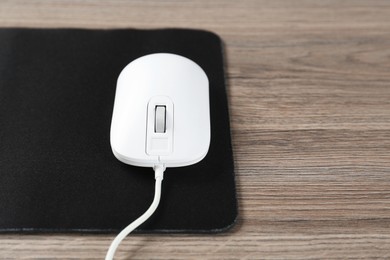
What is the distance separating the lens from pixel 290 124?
51 centimetres

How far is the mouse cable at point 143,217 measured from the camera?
1.27 feet

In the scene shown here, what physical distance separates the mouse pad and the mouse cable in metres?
0.02

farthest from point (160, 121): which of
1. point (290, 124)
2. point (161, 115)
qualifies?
point (290, 124)

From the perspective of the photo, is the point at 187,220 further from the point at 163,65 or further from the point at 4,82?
the point at 4,82

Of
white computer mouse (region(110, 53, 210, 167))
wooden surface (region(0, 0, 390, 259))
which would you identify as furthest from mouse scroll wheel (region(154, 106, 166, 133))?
wooden surface (region(0, 0, 390, 259))

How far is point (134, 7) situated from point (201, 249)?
0.42m

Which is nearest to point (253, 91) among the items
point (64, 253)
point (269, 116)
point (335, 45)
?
point (269, 116)

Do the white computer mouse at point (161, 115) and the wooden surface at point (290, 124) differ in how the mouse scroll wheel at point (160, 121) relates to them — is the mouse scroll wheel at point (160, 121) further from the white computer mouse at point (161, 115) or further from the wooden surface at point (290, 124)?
the wooden surface at point (290, 124)

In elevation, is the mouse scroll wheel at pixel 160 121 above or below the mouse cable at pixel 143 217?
above

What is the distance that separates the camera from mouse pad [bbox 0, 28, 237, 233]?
0.42 metres

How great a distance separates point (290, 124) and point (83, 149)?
0.83ft

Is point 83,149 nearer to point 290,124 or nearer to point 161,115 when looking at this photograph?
point 161,115

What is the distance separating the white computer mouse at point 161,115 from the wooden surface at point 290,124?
0.07 metres

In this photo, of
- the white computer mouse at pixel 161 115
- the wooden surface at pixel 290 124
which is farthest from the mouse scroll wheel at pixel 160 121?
the wooden surface at pixel 290 124
